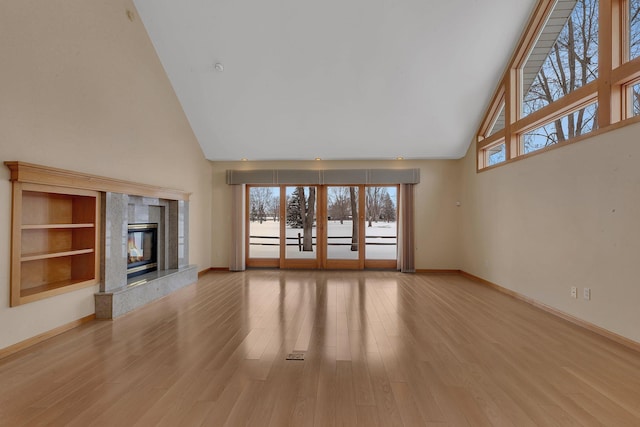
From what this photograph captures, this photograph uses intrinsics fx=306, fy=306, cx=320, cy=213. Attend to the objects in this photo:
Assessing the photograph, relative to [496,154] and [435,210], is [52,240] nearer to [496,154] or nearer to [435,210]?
[435,210]

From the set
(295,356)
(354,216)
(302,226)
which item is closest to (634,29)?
(295,356)

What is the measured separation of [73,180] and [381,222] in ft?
18.6

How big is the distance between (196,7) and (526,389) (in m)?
5.50

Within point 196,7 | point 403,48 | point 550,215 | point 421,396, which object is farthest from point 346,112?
point 421,396

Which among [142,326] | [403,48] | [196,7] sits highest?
[196,7]

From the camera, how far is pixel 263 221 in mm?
7312

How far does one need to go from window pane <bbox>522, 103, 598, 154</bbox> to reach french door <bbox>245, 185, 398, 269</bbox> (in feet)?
9.87

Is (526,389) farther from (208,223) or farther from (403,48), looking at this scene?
(208,223)

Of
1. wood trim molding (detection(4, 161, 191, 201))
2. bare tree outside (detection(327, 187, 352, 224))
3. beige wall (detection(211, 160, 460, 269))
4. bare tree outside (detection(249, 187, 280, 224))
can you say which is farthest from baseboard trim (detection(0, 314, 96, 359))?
beige wall (detection(211, 160, 460, 269))

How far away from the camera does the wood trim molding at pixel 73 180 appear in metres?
2.77

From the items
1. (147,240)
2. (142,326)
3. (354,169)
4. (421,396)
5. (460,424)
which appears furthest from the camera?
(354,169)

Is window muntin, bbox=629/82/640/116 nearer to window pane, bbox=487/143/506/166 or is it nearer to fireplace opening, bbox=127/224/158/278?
A: window pane, bbox=487/143/506/166

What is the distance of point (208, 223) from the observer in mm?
7027

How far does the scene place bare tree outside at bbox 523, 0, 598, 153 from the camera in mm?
3607
